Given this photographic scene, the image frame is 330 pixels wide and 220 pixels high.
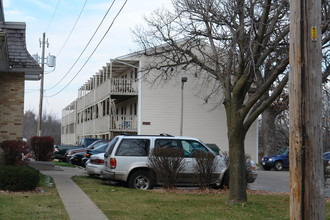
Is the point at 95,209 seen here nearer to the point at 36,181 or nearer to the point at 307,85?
the point at 36,181

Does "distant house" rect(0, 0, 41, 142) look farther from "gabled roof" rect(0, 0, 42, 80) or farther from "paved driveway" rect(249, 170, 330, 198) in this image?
"paved driveway" rect(249, 170, 330, 198)

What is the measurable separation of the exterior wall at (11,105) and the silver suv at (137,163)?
5.21 m

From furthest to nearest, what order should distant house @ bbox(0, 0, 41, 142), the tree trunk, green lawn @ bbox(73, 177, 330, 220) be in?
distant house @ bbox(0, 0, 41, 142), the tree trunk, green lawn @ bbox(73, 177, 330, 220)

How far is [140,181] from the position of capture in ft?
52.2

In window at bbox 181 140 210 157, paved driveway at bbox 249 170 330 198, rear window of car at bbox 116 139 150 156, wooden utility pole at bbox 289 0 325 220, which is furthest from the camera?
paved driveway at bbox 249 170 330 198

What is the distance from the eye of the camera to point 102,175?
16406 millimetres

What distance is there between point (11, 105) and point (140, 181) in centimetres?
698

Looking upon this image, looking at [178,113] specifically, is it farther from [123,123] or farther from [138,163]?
[138,163]

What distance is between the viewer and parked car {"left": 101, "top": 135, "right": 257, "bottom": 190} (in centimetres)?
1583

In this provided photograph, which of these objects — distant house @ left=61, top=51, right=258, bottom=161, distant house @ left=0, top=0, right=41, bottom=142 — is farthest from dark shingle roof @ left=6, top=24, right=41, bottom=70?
distant house @ left=61, top=51, right=258, bottom=161

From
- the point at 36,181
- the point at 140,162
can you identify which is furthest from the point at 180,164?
the point at 36,181

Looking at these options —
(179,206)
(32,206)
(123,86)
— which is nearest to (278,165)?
(123,86)

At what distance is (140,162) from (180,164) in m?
1.25

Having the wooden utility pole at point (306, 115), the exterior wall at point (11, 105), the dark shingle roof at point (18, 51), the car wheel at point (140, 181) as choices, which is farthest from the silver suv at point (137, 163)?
the wooden utility pole at point (306, 115)
